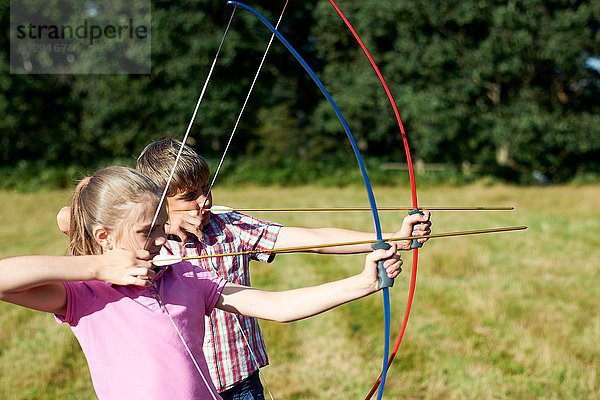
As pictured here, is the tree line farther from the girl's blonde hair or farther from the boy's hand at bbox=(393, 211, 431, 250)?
the girl's blonde hair

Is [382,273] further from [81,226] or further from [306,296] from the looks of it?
[81,226]

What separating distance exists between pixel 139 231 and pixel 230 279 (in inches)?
26.7

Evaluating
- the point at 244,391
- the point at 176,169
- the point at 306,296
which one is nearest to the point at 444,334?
the point at 244,391

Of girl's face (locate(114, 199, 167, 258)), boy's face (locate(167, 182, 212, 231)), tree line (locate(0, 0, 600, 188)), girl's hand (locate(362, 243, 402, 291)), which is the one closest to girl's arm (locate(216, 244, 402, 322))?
girl's hand (locate(362, 243, 402, 291))

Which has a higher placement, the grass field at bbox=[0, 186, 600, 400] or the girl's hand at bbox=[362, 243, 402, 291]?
the girl's hand at bbox=[362, 243, 402, 291]

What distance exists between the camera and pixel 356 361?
497 cm

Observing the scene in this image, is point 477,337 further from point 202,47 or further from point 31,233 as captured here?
point 202,47

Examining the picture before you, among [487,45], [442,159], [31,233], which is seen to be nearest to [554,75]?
[487,45]

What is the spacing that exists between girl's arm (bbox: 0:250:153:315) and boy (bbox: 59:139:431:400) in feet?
2.09

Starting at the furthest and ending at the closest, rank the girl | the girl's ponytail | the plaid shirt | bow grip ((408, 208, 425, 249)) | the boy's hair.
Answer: the plaid shirt
the boy's hair
bow grip ((408, 208, 425, 249))
the girl's ponytail
the girl

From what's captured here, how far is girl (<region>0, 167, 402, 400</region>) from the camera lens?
5.93 feet

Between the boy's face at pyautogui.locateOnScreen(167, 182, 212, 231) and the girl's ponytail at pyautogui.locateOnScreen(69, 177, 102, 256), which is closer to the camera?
the girl's ponytail at pyautogui.locateOnScreen(69, 177, 102, 256)

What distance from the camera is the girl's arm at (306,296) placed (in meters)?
1.83

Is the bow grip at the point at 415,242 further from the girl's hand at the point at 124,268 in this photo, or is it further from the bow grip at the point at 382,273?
the girl's hand at the point at 124,268
